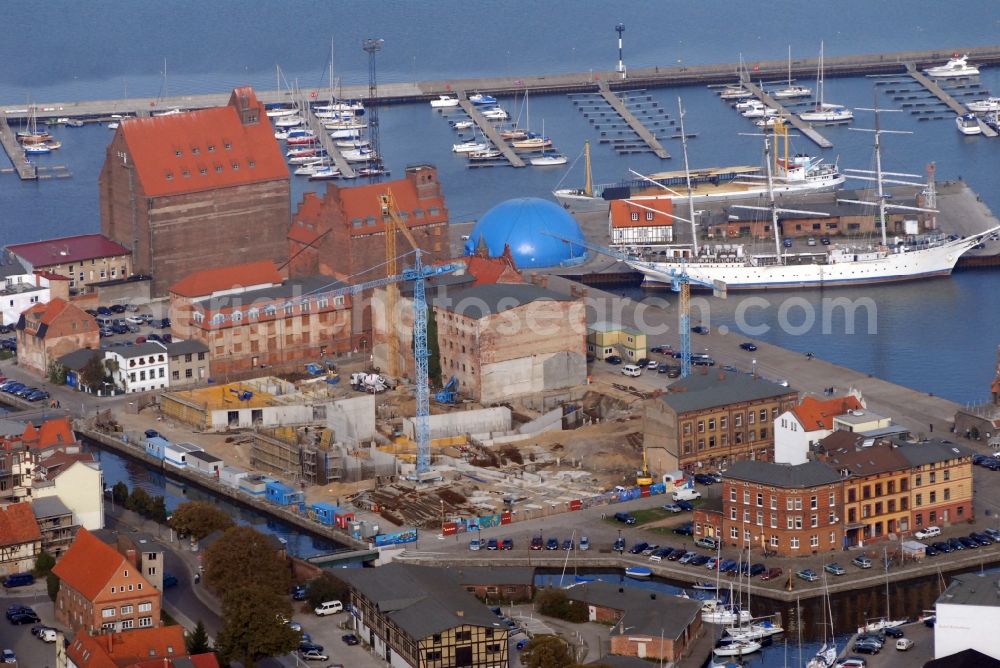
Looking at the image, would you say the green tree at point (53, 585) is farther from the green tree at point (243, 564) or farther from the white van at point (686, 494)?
the white van at point (686, 494)

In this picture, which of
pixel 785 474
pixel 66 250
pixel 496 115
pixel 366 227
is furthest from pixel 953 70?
pixel 785 474

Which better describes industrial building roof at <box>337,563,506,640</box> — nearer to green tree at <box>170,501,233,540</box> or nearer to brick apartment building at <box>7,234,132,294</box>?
green tree at <box>170,501,233,540</box>

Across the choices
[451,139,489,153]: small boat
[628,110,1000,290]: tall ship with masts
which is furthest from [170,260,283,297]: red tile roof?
[451,139,489,153]: small boat

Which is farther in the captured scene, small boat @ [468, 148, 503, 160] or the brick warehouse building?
small boat @ [468, 148, 503, 160]

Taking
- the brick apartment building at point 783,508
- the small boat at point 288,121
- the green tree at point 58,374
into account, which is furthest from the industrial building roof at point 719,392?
the small boat at point 288,121

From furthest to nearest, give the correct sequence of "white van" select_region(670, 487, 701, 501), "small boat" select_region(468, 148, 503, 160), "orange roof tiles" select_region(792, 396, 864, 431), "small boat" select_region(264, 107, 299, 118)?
1. "small boat" select_region(264, 107, 299, 118)
2. "small boat" select_region(468, 148, 503, 160)
3. "orange roof tiles" select_region(792, 396, 864, 431)
4. "white van" select_region(670, 487, 701, 501)

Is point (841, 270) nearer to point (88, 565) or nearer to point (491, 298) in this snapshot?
point (491, 298)

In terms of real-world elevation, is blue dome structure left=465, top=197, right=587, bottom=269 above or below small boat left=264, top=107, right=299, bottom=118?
below
